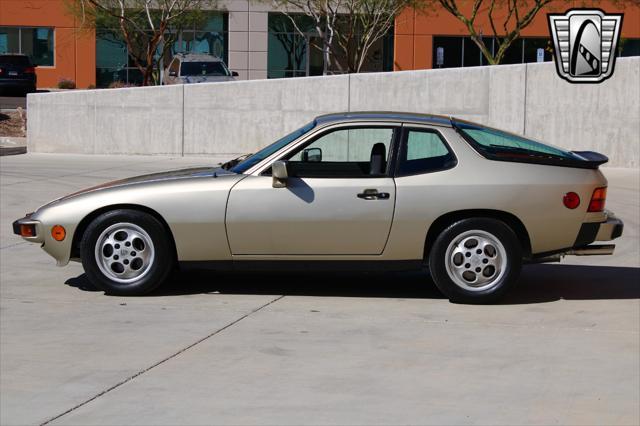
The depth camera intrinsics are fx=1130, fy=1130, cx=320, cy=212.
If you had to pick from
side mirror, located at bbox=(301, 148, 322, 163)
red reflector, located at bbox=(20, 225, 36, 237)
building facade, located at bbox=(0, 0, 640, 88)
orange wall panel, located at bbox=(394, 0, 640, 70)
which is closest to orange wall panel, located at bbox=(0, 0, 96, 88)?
building facade, located at bbox=(0, 0, 640, 88)

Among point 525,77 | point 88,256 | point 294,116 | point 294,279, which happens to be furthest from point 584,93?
point 88,256

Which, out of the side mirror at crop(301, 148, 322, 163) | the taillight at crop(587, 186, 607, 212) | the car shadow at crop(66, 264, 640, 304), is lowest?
the car shadow at crop(66, 264, 640, 304)

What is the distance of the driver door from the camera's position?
28.1 ft

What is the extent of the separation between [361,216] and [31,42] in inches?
1834

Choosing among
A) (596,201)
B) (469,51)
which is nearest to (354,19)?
(469,51)

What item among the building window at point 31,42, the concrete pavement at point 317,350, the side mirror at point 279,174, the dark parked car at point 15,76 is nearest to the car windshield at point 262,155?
the side mirror at point 279,174

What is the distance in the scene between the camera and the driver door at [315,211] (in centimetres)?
856

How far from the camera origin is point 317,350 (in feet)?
23.3

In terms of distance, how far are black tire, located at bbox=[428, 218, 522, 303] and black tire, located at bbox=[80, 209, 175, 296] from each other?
2.08m

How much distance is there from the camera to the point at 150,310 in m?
8.31

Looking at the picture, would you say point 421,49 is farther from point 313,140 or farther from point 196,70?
point 313,140

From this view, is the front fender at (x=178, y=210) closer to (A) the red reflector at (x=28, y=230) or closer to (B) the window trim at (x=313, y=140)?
(A) the red reflector at (x=28, y=230)

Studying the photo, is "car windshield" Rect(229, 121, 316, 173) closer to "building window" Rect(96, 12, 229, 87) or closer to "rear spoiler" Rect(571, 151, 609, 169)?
"rear spoiler" Rect(571, 151, 609, 169)

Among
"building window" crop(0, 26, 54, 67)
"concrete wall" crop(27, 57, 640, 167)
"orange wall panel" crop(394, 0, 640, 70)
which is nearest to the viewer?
"concrete wall" crop(27, 57, 640, 167)
